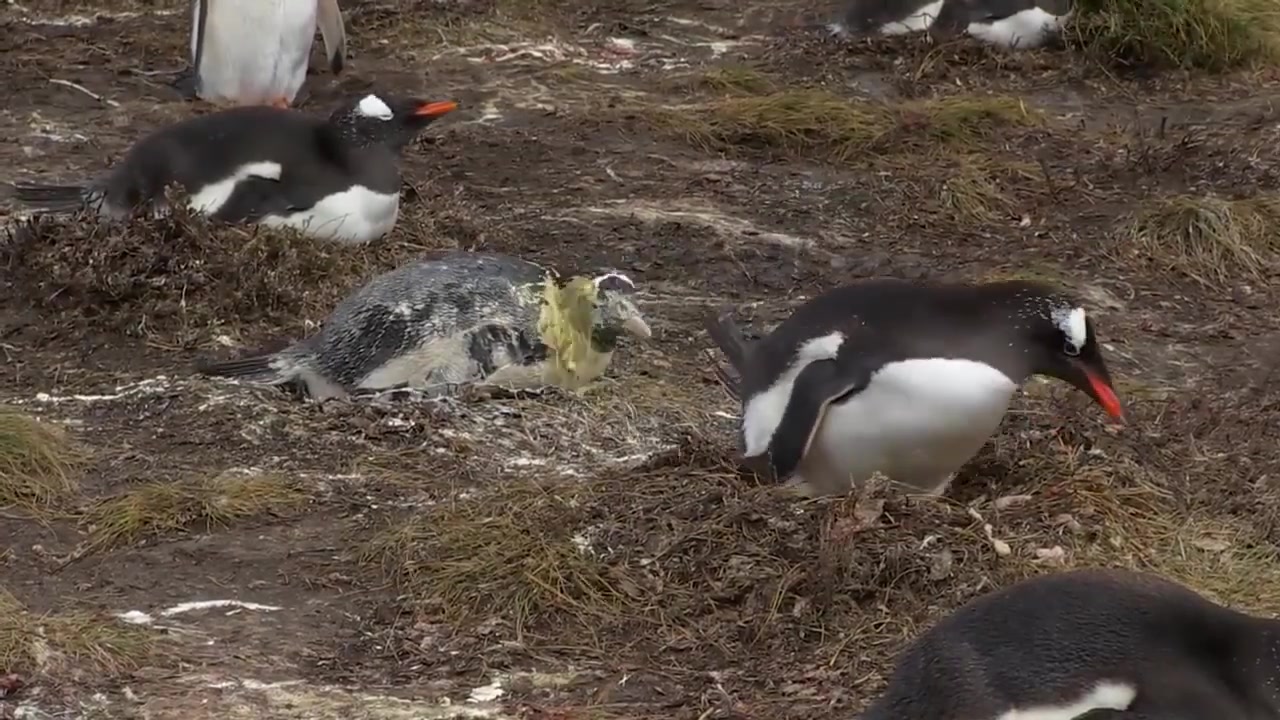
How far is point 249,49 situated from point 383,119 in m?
2.29

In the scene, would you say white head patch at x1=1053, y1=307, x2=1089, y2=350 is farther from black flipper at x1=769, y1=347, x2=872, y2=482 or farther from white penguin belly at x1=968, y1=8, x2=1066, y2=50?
white penguin belly at x1=968, y1=8, x2=1066, y2=50

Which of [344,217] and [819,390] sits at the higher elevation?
[819,390]

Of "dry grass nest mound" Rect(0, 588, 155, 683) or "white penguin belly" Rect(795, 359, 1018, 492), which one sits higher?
"white penguin belly" Rect(795, 359, 1018, 492)

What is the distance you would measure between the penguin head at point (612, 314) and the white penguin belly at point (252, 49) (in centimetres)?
358

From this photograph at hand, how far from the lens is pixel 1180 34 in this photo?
8.64 m

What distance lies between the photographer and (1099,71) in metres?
8.77

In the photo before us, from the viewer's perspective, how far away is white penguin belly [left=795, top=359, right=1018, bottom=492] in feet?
12.9

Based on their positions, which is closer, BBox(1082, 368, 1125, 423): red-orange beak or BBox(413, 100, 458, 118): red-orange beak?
BBox(1082, 368, 1125, 423): red-orange beak

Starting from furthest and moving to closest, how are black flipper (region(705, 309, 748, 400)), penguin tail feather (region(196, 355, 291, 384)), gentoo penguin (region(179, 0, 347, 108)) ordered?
1. gentoo penguin (region(179, 0, 347, 108))
2. penguin tail feather (region(196, 355, 291, 384))
3. black flipper (region(705, 309, 748, 400))

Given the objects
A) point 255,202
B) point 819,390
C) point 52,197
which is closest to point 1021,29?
point 255,202

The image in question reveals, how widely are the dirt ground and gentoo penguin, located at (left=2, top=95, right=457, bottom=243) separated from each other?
0.22 m

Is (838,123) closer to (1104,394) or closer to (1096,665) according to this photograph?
(1104,394)

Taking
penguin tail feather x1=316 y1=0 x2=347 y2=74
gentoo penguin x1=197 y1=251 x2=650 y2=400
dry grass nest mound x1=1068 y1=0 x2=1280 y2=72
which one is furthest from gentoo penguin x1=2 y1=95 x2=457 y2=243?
dry grass nest mound x1=1068 y1=0 x2=1280 y2=72

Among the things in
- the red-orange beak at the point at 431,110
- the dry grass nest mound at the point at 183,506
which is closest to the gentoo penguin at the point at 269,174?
the red-orange beak at the point at 431,110
